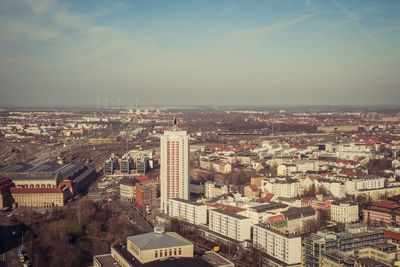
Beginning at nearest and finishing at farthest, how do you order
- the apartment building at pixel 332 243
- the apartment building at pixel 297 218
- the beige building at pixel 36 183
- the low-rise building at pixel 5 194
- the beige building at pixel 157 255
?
the beige building at pixel 157 255 < the apartment building at pixel 332 243 < the apartment building at pixel 297 218 < the low-rise building at pixel 5 194 < the beige building at pixel 36 183

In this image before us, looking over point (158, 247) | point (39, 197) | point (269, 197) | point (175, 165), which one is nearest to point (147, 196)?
point (175, 165)

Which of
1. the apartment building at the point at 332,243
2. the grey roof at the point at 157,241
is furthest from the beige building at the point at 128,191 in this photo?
the apartment building at the point at 332,243

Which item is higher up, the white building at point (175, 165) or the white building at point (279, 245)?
the white building at point (175, 165)

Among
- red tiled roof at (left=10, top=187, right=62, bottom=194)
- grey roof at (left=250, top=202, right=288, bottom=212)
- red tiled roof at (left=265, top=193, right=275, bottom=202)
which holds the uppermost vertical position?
grey roof at (left=250, top=202, right=288, bottom=212)

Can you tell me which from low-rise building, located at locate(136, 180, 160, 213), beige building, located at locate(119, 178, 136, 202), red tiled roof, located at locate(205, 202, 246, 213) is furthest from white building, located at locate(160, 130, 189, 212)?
beige building, located at locate(119, 178, 136, 202)

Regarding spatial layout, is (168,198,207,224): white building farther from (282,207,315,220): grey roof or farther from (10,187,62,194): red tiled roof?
(10,187,62,194): red tiled roof

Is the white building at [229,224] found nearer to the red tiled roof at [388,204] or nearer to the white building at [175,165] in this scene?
the white building at [175,165]

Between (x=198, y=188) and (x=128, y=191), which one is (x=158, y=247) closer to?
(x=128, y=191)
